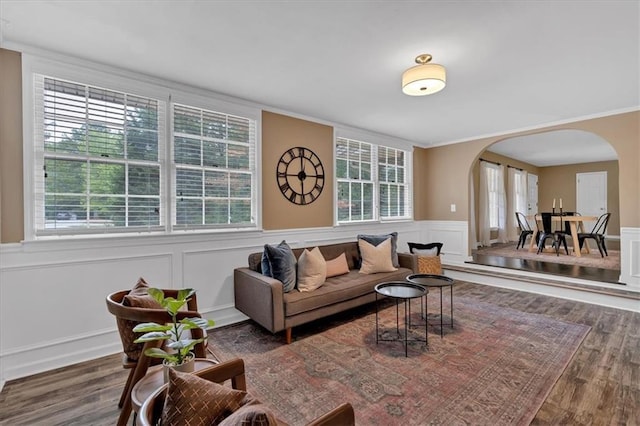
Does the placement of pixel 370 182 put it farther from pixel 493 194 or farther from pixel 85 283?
pixel 493 194

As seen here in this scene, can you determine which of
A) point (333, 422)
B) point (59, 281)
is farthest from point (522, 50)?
point (59, 281)

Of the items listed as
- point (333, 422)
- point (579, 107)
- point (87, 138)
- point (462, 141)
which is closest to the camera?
point (333, 422)

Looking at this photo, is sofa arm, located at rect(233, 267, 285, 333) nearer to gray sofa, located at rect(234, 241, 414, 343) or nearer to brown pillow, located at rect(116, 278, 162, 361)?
gray sofa, located at rect(234, 241, 414, 343)

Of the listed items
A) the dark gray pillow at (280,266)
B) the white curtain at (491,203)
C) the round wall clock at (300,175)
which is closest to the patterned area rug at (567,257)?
the white curtain at (491,203)

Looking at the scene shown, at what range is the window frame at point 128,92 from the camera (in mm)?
2426

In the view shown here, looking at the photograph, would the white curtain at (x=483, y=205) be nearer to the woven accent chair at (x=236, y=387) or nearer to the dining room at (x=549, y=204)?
the dining room at (x=549, y=204)

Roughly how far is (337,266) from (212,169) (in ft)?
6.32

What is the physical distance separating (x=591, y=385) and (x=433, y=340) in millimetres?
1150

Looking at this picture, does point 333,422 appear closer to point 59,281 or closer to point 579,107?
point 59,281

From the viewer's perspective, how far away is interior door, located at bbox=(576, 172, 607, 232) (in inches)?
373

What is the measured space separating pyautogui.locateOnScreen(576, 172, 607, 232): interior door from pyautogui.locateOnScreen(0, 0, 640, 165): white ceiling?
7667mm

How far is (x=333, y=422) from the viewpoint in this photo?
0.87 m

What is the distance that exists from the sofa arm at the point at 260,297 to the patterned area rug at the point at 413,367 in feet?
0.82

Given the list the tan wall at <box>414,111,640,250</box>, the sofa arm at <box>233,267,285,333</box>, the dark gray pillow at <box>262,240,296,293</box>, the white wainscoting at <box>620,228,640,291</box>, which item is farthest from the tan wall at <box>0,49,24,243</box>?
the white wainscoting at <box>620,228,640,291</box>
